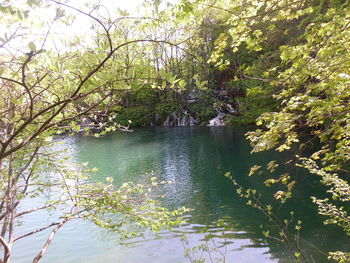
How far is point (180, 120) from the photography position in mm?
38469

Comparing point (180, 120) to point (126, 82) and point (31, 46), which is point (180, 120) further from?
point (31, 46)

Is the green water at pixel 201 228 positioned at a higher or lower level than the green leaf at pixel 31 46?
lower

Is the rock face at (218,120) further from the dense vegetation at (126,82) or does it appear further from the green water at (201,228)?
the dense vegetation at (126,82)

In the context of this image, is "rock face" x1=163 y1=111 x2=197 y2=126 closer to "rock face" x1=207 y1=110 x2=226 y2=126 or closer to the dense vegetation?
"rock face" x1=207 y1=110 x2=226 y2=126

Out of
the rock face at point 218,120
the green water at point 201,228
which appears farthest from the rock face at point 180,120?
the green water at point 201,228

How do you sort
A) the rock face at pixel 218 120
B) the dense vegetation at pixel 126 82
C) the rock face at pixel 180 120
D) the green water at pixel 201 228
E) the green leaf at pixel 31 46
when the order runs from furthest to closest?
the rock face at pixel 180 120 < the rock face at pixel 218 120 < the green water at pixel 201 228 < the dense vegetation at pixel 126 82 < the green leaf at pixel 31 46

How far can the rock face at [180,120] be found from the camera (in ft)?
124

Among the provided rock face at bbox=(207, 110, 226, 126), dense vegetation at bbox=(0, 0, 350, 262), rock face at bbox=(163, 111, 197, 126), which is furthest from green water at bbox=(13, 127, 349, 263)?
rock face at bbox=(163, 111, 197, 126)

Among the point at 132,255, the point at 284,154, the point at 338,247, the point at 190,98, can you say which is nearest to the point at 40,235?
the point at 132,255

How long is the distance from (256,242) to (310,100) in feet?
17.2

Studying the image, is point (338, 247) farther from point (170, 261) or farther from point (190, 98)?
point (190, 98)

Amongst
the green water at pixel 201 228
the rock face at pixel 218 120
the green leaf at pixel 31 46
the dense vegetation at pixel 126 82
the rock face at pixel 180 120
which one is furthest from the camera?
the rock face at pixel 180 120

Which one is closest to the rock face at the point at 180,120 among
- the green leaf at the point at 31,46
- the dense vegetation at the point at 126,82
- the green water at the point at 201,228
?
the green water at the point at 201,228

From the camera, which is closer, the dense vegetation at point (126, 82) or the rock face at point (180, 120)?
the dense vegetation at point (126, 82)
